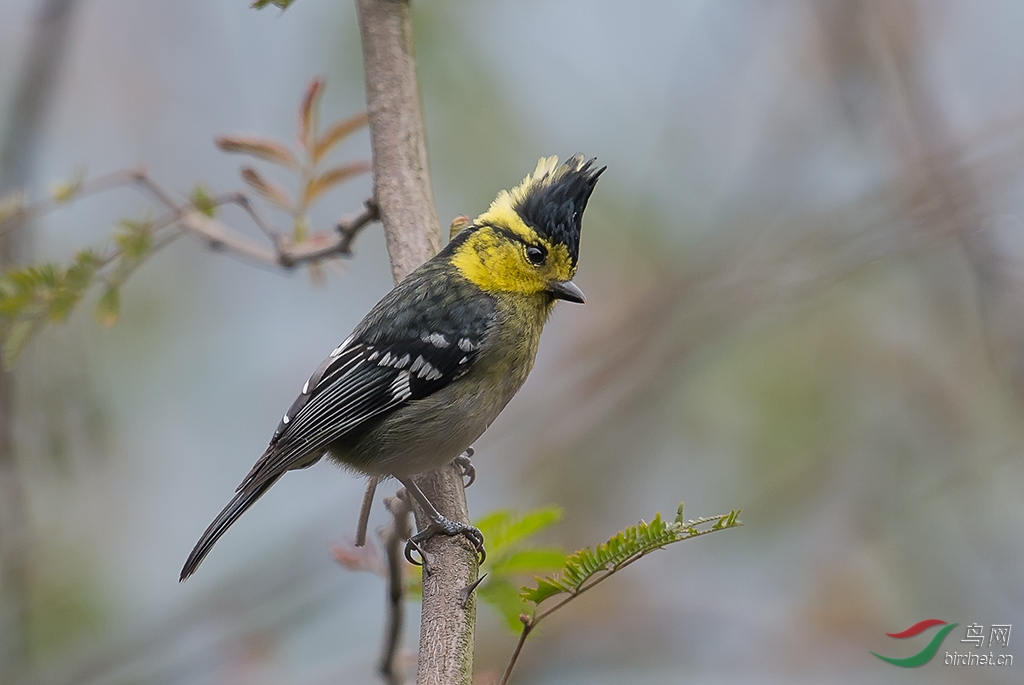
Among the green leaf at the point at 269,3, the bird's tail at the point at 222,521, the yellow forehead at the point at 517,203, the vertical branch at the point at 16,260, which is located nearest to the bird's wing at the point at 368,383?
the bird's tail at the point at 222,521

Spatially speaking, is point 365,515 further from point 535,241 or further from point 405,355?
point 535,241

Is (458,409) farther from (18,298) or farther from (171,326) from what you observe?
(171,326)

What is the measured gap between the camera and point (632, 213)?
187 inches

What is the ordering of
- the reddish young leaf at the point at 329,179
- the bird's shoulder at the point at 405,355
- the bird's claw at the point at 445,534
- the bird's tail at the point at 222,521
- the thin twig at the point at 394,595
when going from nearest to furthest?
the thin twig at the point at 394,595, the bird's claw at the point at 445,534, the bird's tail at the point at 222,521, the bird's shoulder at the point at 405,355, the reddish young leaf at the point at 329,179

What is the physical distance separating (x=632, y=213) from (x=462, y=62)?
1.28 metres

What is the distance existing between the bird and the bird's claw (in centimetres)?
34

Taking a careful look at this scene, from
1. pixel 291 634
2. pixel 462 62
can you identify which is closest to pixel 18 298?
pixel 291 634

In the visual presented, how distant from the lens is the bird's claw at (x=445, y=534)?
2.40 m

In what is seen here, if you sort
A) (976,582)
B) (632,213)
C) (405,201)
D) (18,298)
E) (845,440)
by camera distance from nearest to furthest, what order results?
(18,298) → (405,201) → (976,582) → (845,440) → (632,213)

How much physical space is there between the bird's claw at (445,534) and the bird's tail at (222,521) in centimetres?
55

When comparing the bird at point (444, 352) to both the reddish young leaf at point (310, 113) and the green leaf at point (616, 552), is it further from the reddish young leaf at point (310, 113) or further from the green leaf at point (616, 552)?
the green leaf at point (616, 552)

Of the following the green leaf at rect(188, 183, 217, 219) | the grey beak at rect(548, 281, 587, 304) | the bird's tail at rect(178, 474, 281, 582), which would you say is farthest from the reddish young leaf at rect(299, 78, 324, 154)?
the bird's tail at rect(178, 474, 281, 582)

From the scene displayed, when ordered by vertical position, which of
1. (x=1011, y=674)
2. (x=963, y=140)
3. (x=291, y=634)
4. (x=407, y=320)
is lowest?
(x=1011, y=674)

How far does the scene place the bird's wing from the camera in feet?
9.48
